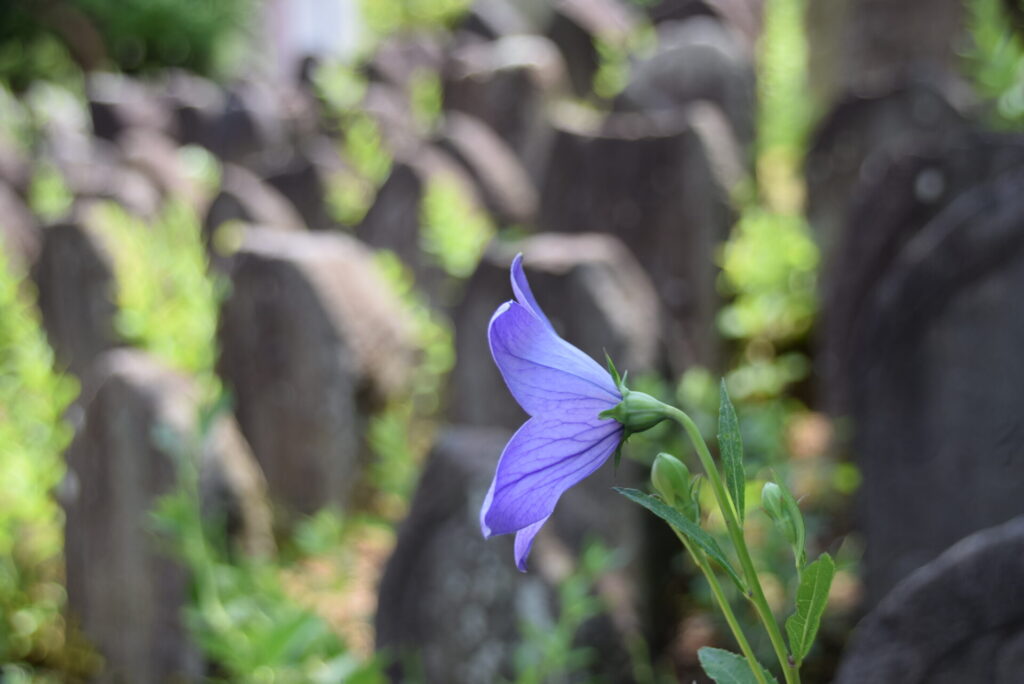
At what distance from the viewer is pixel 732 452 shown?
47cm

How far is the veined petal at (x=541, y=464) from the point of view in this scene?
1.52ft

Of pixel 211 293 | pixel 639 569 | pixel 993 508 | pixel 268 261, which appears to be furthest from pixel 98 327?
pixel 993 508

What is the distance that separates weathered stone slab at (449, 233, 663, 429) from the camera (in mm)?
1641

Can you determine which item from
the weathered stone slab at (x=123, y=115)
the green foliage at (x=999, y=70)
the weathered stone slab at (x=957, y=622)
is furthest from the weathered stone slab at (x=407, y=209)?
the weathered stone slab at (x=123, y=115)

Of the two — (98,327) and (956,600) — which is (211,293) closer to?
(98,327)

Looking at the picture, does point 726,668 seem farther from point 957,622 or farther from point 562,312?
point 562,312

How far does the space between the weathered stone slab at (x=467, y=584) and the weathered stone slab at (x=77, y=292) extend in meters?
1.51

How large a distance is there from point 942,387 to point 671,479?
1096 millimetres

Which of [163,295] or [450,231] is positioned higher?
[450,231]

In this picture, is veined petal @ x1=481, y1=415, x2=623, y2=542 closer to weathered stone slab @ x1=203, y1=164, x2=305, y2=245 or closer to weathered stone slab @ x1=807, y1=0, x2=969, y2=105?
weathered stone slab @ x1=203, y1=164, x2=305, y2=245

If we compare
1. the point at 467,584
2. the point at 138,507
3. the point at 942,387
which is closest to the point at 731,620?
the point at 467,584

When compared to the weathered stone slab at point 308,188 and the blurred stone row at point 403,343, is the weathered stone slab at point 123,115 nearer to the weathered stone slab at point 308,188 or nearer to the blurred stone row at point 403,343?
the blurred stone row at point 403,343

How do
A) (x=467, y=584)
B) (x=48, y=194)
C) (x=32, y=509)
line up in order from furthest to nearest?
(x=48, y=194)
(x=32, y=509)
(x=467, y=584)

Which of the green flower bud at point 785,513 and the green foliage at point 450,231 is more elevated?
the green flower bud at point 785,513
